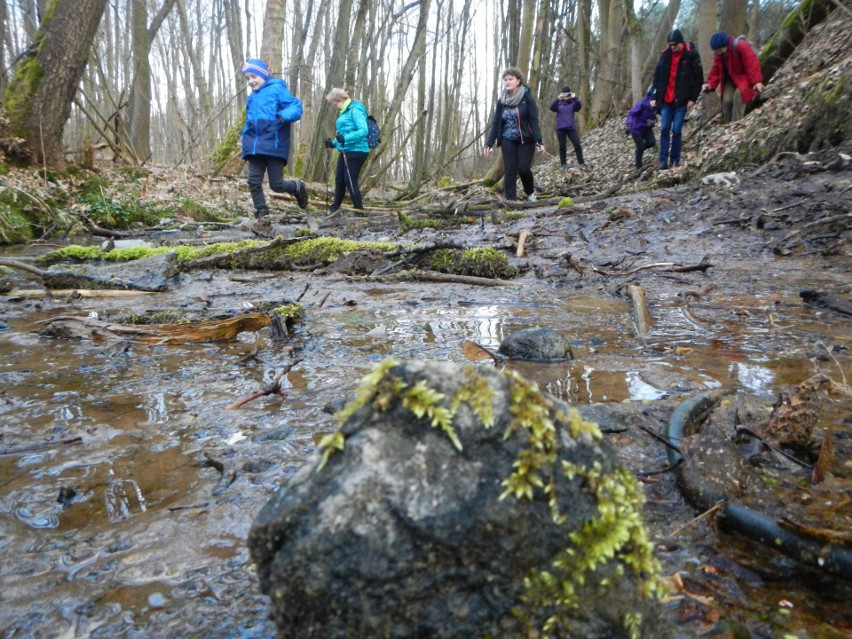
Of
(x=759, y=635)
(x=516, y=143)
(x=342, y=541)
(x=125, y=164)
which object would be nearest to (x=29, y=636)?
(x=342, y=541)

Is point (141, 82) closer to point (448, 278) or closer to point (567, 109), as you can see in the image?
point (567, 109)

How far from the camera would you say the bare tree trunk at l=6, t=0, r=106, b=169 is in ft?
33.7

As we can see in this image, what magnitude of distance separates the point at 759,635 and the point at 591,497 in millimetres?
509

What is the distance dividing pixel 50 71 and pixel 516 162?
8.74 meters

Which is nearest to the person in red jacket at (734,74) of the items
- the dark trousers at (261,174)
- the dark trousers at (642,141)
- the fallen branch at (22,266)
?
the dark trousers at (642,141)

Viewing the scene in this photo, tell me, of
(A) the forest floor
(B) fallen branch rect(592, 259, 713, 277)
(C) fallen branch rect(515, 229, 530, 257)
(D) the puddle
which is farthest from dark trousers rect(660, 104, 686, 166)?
(D) the puddle

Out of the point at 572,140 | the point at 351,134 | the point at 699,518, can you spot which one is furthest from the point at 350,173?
the point at 699,518

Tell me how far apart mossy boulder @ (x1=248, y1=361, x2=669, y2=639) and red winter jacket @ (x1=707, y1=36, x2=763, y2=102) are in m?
12.6

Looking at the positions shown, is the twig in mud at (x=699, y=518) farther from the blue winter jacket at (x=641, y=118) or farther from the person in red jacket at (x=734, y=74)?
the blue winter jacket at (x=641, y=118)

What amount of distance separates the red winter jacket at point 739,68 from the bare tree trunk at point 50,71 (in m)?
11.8

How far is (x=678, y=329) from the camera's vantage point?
3.56 m

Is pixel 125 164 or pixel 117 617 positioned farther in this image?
pixel 125 164

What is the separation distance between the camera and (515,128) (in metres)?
11.1

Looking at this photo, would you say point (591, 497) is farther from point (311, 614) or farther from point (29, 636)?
point (29, 636)
